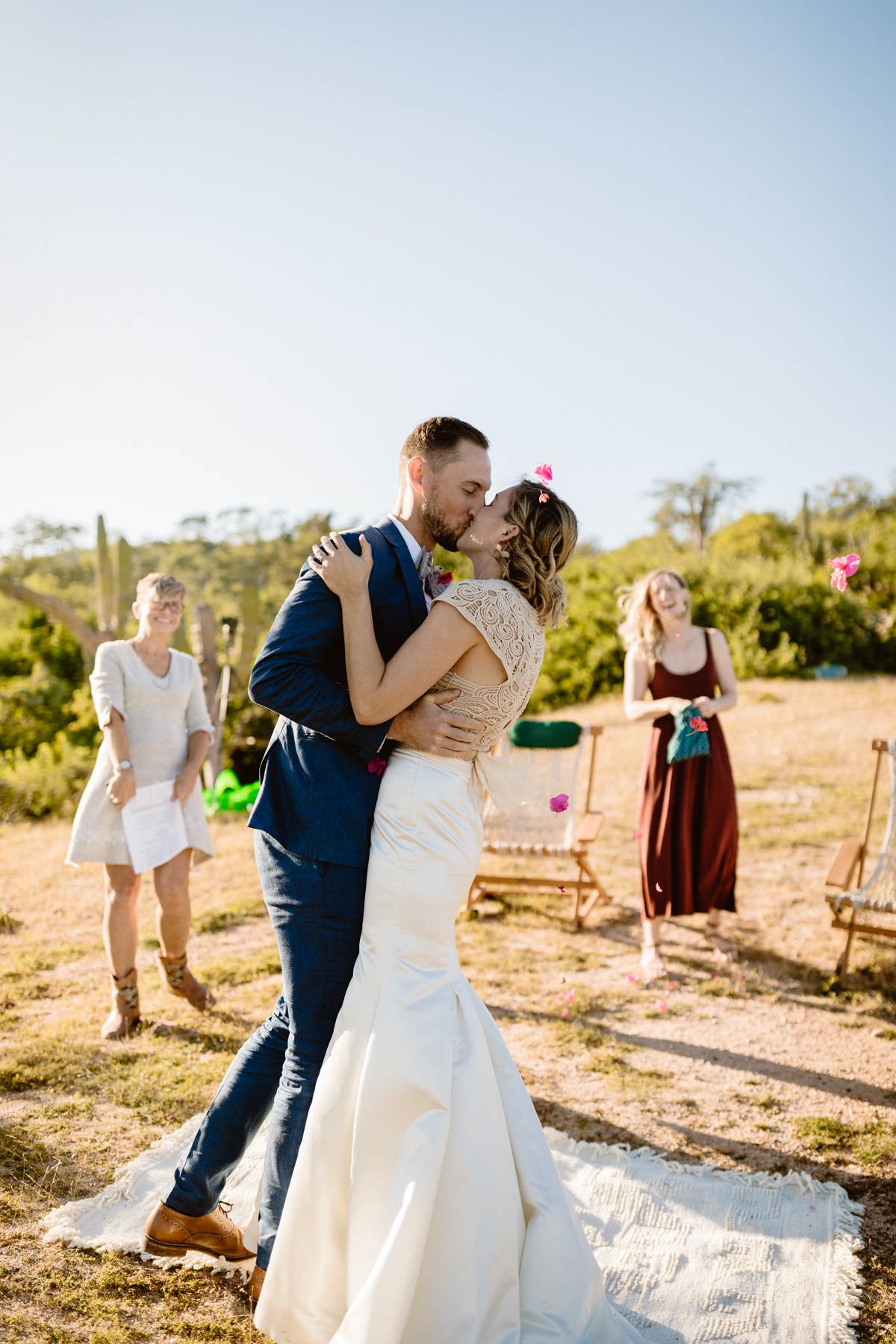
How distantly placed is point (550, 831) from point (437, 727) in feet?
13.2

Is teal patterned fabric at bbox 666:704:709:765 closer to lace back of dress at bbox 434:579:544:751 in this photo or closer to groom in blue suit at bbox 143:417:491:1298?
lace back of dress at bbox 434:579:544:751

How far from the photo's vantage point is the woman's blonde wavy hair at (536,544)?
7.82 ft

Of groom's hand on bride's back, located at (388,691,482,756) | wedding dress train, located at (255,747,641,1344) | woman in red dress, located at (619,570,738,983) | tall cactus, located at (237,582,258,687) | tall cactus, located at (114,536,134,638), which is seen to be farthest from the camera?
tall cactus, located at (114,536,134,638)

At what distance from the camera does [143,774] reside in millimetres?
4270

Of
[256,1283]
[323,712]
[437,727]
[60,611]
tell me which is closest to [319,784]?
[323,712]

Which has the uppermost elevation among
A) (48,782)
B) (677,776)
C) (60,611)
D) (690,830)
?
(60,611)

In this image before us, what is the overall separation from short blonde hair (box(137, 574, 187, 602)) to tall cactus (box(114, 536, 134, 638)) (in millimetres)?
10224

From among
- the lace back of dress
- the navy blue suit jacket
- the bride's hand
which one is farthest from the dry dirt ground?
the bride's hand

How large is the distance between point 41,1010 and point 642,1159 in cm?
284

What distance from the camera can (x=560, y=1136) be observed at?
339 centimetres

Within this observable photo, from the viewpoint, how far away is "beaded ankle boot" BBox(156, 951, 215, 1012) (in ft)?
14.4

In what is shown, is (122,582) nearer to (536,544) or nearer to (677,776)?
(677,776)

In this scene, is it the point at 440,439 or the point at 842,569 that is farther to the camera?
the point at 842,569

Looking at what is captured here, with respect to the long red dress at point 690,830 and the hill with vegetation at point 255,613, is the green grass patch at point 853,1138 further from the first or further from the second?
the hill with vegetation at point 255,613
